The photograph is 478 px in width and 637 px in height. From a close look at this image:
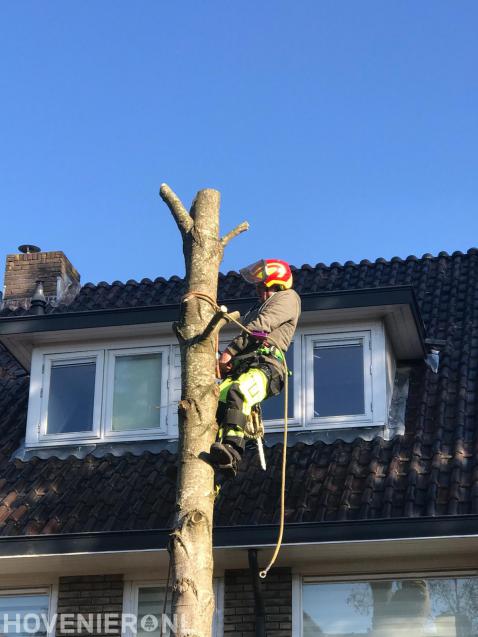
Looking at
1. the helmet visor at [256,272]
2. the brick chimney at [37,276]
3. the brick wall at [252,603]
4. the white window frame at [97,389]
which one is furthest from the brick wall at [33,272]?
the helmet visor at [256,272]

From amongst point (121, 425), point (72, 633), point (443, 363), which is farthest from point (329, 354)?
point (72, 633)

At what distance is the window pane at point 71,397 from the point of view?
12484 millimetres

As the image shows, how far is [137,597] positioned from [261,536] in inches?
62.3

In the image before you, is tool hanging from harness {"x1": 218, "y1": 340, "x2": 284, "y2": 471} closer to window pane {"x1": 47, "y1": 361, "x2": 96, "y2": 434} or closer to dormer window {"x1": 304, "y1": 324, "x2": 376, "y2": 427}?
dormer window {"x1": 304, "y1": 324, "x2": 376, "y2": 427}

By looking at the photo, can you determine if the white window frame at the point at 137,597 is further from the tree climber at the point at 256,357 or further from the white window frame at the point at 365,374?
the tree climber at the point at 256,357

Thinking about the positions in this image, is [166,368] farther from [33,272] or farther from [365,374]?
[33,272]

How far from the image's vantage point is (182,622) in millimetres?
5824

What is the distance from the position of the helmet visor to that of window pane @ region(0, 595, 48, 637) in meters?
3.93

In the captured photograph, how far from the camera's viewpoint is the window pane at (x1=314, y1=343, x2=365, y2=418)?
11.9 metres

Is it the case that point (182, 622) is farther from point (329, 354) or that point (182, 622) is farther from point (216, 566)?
point (329, 354)

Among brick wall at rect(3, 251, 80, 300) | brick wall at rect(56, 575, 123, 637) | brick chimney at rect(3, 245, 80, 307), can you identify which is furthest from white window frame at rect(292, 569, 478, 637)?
brick wall at rect(3, 251, 80, 300)

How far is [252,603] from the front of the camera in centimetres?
1020

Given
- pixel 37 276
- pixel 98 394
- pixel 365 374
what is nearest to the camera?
pixel 365 374

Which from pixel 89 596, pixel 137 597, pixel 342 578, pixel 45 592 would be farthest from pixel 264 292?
pixel 45 592
